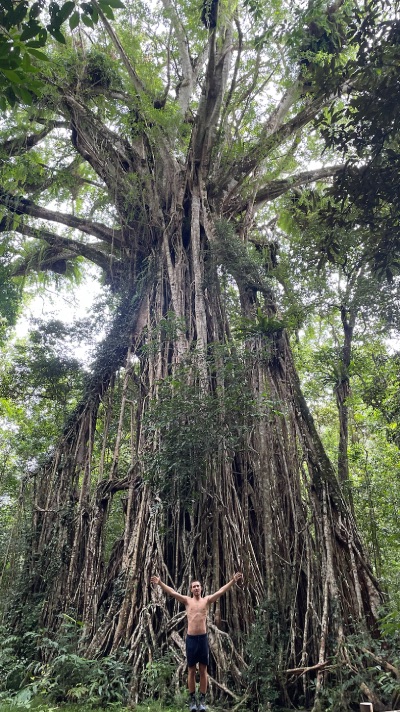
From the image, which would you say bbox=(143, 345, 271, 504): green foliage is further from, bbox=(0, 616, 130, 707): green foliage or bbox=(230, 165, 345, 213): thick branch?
bbox=(230, 165, 345, 213): thick branch

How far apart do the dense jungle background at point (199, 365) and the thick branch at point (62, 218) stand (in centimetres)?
A: 5

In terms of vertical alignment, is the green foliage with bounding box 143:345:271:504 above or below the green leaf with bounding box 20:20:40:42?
below

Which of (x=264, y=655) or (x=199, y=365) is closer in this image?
(x=264, y=655)

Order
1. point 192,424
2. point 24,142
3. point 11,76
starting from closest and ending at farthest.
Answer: point 11,76 → point 192,424 → point 24,142

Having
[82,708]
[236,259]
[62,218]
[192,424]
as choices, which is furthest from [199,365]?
[62,218]

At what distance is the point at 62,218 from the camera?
7.41 metres

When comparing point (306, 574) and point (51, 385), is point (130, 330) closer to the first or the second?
point (51, 385)

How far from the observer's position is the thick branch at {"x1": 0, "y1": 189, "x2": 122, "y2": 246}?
7242 millimetres

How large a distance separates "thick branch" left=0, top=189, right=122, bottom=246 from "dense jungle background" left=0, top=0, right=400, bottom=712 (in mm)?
50

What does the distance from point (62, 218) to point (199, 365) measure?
4.01 metres

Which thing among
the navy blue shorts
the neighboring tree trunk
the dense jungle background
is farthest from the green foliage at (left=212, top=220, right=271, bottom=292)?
the navy blue shorts

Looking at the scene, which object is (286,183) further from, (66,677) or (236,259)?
(66,677)

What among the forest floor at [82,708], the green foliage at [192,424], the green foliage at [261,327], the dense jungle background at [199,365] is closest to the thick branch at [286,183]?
the dense jungle background at [199,365]

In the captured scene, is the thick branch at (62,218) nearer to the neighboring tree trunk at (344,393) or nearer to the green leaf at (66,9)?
the neighboring tree trunk at (344,393)
